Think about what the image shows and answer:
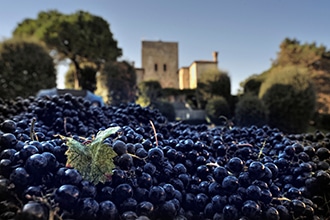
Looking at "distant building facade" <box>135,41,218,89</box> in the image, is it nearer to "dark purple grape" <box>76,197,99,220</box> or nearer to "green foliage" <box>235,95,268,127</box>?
"green foliage" <box>235,95,268,127</box>

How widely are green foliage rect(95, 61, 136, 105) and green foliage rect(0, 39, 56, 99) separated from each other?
1.81 meters

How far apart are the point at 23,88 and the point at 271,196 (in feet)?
25.0

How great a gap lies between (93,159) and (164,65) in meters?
21.0

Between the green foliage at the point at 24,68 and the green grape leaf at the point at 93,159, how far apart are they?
7231 mm

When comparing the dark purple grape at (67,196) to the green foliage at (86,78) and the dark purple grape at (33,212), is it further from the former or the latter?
the green foliage at (86,78)

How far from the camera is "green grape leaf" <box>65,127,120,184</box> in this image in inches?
21.1

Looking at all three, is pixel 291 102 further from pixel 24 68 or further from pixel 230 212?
pixel 230 212

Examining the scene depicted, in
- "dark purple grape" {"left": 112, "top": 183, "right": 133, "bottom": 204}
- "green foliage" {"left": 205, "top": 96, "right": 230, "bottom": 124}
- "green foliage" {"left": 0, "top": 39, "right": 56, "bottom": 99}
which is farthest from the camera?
"green foliage" {"left": 205, "top": 96, "right": 230, "bottom": 124}

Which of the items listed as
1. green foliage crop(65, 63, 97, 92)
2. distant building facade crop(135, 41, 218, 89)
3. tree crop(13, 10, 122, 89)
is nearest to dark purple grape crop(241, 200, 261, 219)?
green foliage crop(65, 63, 97, 92)

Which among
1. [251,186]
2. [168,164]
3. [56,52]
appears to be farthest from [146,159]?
[56,52]

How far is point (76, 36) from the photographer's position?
15.3 metres

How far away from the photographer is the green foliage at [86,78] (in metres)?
13.4

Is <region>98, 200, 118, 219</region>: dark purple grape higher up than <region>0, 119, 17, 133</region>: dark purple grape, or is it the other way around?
<region>0, 119, 17, 133</region>: dark purple grape

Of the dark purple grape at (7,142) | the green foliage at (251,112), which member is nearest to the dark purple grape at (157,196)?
the dark purple grape at (7,142)
